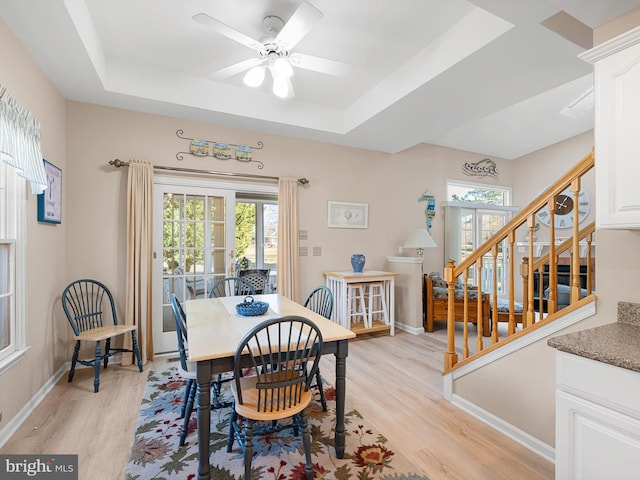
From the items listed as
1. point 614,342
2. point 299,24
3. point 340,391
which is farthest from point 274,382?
point 299,24

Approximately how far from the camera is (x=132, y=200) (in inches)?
133

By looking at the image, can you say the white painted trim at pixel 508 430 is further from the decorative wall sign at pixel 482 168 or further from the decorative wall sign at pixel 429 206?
the decorative wall sign at pixel 482 168

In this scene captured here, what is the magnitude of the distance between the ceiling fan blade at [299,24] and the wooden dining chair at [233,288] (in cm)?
219

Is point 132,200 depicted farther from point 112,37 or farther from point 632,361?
point 632,361

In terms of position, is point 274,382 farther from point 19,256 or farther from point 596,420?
point 19,256

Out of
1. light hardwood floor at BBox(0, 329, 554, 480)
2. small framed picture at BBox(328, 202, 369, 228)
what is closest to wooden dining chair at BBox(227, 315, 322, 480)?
light hardwood floor at BBox(0, 329, 554, 480)

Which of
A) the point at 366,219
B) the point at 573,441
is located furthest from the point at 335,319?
the point at 573,441

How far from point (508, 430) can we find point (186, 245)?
3.48m

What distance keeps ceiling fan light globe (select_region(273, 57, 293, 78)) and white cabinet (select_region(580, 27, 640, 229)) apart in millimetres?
1814

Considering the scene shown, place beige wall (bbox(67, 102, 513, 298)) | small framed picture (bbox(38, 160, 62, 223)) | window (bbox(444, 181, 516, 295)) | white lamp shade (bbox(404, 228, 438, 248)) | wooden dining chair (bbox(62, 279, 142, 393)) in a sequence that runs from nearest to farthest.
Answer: small framed picture (bbox(38, 160, 62, 223))
wooden dining chair (bbox(62, 279, 142, 393))
beige wall (bbox(67, 102, 513, 298))
white lamp shade (bbox(404, 228, 438, 248))
window (bbox(444, 181, 516, 295))

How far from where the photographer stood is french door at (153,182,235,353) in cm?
362

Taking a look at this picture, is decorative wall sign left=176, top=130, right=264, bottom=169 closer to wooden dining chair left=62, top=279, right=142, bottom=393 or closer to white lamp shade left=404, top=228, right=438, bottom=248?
wooden dining chair left=62, top=279, right=142, bottom=393

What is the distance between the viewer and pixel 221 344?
1707mm

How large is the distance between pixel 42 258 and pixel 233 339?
207 centimetres
